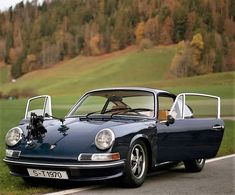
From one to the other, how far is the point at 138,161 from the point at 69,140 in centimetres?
99

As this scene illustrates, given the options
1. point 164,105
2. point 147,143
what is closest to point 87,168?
point 147,143

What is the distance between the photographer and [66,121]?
23.6ft

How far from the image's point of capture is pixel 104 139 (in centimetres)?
632

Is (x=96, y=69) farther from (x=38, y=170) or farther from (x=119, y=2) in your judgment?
(x=38, y=170)

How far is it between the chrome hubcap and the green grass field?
3265 cm

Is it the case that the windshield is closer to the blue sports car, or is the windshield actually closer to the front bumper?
the blue sports car

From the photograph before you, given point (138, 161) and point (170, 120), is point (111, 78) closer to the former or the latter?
point (170, 120)

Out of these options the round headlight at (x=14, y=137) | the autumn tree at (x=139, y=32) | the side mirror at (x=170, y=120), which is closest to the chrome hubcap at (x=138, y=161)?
the side mirror at (x=170, y=120)

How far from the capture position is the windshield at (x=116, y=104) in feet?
24.8

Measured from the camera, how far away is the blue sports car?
20.5 ft

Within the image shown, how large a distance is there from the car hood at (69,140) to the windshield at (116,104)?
2.26 ft

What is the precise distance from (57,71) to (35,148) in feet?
219

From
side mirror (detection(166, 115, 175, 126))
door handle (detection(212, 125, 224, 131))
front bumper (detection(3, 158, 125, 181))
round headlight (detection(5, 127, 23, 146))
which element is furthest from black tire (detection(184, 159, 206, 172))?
round headlight (detection(5, 127, 23, 146))

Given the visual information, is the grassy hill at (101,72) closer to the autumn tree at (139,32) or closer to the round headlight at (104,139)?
the autumn tree at (139,32)
